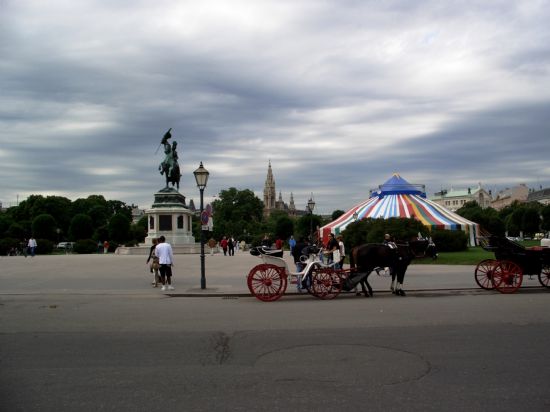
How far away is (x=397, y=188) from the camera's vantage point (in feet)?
157

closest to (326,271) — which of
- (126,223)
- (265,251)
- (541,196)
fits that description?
(265,251)

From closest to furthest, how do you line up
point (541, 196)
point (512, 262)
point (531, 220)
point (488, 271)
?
1. point (512, 262)
2. point (488, 271)
3. point (531, 220)
4. point (541, 196)

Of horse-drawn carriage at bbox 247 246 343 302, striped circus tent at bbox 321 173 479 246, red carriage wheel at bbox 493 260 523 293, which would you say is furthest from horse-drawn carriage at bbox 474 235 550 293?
striped circus tent at bbox 321 173 479 246

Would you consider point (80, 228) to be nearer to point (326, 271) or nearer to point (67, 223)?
point (67, 223)

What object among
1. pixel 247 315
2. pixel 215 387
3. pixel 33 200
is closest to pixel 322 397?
pixel 215 387

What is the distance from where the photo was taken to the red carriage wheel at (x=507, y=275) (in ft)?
47.9

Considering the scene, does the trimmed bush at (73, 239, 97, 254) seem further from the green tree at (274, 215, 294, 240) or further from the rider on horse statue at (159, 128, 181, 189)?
the green tree at (274, 215, 294, 240)

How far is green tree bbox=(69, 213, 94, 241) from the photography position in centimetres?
8569

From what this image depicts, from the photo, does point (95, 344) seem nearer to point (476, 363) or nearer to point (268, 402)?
point (268, 402)

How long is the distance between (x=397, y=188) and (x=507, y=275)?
1322 inches

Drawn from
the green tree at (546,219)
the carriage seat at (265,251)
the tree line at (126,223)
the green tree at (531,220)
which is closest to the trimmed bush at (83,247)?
the tree line at (126,223)

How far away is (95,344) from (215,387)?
327 centimetres

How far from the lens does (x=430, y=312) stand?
11258 millimetres

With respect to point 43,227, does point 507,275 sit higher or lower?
lower
